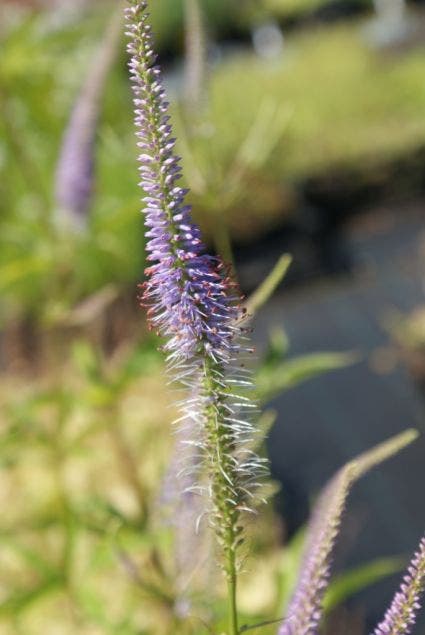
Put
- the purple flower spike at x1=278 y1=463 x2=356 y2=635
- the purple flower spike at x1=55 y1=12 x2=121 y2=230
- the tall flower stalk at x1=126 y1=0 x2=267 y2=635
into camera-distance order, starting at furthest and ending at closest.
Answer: the purple flower spike at x1=55 y1=12 x2=121 y2=230
the purple flower spike at x1=278 y1=463 x2=356 y2=635
the tall flower stalk at x1=126 y1=0 x2=267 y2=635

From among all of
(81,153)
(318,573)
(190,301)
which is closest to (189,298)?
(190,301)

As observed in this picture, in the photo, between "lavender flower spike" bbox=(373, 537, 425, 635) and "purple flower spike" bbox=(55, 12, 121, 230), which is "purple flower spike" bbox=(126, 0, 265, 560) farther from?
"purple flower spike" bbox=(55, 12, 121, 230)

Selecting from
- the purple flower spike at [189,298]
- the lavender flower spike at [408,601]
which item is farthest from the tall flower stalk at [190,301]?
the lavender flower spike at [408,601]

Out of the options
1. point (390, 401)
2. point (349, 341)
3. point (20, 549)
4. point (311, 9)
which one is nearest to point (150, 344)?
point (20, 549)

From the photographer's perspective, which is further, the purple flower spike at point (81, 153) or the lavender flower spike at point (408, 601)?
the purple flower spike at point (81, 153)

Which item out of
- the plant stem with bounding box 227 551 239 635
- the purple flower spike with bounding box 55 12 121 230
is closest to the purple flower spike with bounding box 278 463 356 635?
the plant stem with bounding box 227 551 239 635

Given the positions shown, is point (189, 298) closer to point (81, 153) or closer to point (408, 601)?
point (408, 601)

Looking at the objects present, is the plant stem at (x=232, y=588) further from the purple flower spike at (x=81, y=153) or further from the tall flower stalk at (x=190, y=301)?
the purple flower spike at (x=81, y=153)
